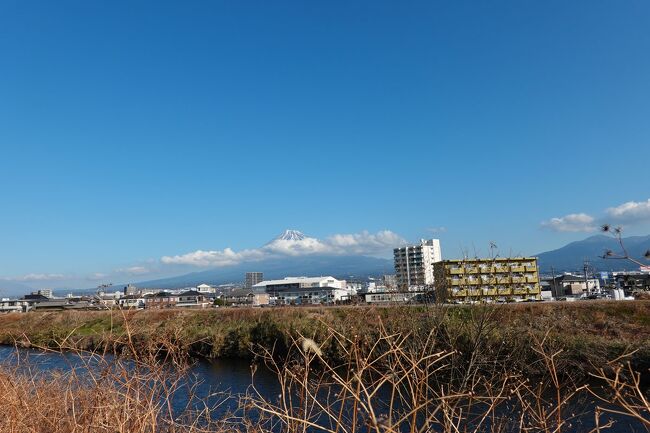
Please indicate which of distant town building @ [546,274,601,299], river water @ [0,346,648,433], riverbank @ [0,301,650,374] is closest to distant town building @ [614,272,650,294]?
river water @ [0,346,648,433]

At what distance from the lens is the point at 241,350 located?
28.7m

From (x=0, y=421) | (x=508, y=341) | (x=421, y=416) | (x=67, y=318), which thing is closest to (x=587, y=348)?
(x=508, y=341)

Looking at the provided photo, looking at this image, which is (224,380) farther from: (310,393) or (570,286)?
(570,286)

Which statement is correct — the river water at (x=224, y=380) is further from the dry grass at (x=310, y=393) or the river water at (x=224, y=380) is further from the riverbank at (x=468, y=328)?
the riverbank at (x=468, y=328)

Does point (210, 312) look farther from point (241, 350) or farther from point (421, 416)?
point (421, 416)

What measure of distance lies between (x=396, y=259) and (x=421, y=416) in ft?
390

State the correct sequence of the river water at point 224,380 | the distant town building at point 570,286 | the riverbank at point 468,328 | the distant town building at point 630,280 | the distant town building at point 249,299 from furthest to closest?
the distant town building at point 249,299, the distant town building at point 570,286, the riverbank at point 468,328, the river water at point 224,380, the distant town building at point 630,280

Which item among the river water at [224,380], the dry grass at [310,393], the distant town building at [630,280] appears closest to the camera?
the dry grass at [310,393]

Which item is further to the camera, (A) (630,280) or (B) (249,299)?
(B) (249,299)

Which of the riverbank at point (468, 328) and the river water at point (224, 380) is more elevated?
the riverbank at point (468, 328)

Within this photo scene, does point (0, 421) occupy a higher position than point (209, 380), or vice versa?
point (0, 421)

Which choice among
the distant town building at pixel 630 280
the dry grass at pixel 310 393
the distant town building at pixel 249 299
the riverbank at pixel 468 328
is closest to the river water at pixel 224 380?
the dry grass at pixel 310 393

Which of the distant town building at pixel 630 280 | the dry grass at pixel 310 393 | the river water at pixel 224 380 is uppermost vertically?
the distant town building at pixel 630 280

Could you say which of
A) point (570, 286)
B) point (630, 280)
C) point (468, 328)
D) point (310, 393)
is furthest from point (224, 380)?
point (570, 286)
